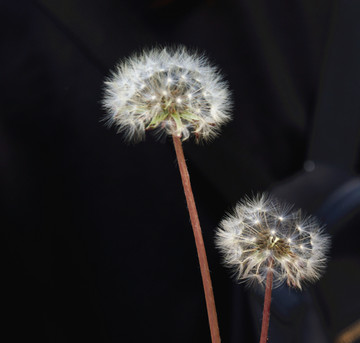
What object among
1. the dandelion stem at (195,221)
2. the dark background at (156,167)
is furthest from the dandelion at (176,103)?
the dark background at (156,167)

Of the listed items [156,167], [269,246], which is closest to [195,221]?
[269,246]

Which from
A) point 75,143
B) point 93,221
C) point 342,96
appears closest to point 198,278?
point 93,221

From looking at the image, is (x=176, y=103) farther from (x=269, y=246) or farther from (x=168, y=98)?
(x=269, y=246)

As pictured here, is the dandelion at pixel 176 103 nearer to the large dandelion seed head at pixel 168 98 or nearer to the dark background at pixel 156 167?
the large dandelion seed head at pixel 168 98

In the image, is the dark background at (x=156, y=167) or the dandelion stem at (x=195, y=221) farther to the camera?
the dark background at (x=156, y=167)

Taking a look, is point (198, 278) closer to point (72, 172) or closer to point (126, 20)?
point (72, 172)
